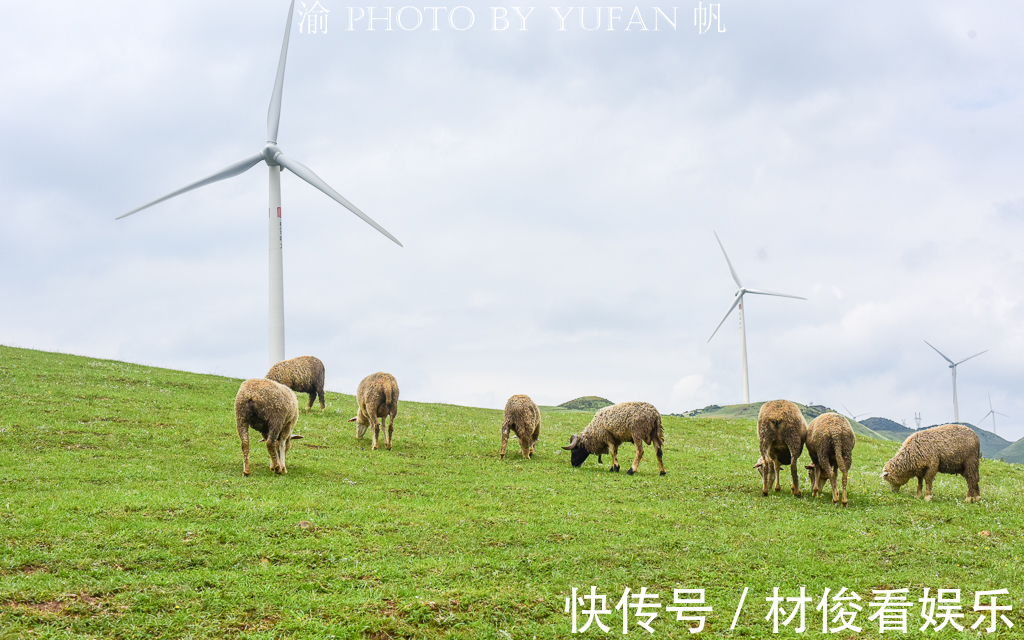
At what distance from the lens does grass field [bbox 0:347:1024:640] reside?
30.3ft

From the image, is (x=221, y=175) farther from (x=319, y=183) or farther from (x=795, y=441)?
(x=795, y=441)

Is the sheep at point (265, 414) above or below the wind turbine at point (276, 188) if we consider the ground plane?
below

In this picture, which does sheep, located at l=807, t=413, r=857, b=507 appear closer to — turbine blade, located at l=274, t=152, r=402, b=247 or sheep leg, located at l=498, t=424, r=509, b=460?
sheep leg, located at l=498, t=424, r=509, b=460

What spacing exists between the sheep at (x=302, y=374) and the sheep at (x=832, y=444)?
18.6 m

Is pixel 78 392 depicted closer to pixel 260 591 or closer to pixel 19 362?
pixel 19 362

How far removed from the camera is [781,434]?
16.9 m

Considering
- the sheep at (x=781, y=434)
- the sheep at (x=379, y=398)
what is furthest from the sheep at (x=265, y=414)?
the sheep at (x=781, y=434)

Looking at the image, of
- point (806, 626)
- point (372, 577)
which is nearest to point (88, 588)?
point (372, 577)

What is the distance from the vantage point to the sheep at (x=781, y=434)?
55.2ft

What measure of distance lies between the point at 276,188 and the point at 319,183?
281 centimetres

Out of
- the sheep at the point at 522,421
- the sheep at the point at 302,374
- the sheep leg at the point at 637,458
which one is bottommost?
the sheep leg at the point at 637,458

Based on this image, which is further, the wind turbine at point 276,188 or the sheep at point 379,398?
the wind turbine at point 276,188

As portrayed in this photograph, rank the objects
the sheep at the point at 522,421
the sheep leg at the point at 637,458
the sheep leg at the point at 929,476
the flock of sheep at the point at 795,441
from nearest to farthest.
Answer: the flock of sheep at the point at 795,441
the sheep leg at the point at 929,476
the sheep leg at the point at 637,458
the sheep at the point at 522,421

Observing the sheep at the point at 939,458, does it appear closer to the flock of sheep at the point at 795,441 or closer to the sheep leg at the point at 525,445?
the flock of sheep at the point at 795,441
